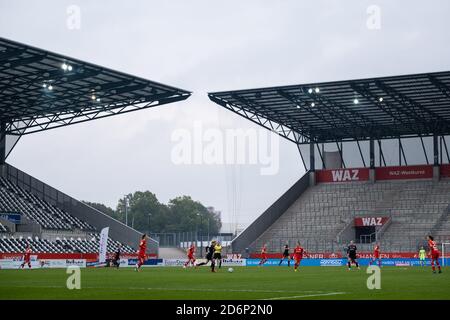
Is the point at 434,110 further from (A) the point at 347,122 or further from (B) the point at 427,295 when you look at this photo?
(B) the point at 427,295

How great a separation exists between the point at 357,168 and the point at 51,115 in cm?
3196

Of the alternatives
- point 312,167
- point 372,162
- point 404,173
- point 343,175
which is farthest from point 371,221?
point 312,167

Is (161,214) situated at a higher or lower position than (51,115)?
lower

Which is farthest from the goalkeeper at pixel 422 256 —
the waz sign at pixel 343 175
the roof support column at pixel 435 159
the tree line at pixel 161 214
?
the tree line at pixel 161 214

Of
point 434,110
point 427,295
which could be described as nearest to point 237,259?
point 434,110

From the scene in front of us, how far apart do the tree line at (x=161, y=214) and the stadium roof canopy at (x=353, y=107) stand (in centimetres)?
7820

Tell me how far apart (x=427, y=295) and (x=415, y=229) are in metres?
51.4

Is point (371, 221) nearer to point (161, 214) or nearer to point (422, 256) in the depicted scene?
point (422, 256)

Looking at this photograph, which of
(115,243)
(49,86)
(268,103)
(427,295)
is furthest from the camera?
(115,243)

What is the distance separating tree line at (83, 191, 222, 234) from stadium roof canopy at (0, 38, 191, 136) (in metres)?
84.1

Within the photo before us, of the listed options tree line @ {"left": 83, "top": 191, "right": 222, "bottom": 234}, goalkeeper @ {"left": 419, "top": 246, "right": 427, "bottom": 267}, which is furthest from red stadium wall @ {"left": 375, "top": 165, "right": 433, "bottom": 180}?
tree line @ {"left": 83, "top": 191, "right": 222, "bottom": 234}

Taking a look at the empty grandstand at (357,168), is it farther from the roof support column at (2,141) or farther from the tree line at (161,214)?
the tree line at (161,214)

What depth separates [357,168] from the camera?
80875 millimetres

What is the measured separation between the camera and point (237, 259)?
211ft
